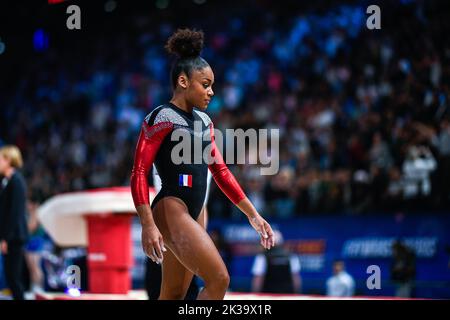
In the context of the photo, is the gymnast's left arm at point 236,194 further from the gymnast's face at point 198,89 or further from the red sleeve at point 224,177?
the gymnast's face at point 198,89

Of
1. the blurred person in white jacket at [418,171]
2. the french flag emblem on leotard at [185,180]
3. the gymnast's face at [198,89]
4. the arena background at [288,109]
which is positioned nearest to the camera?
the french flag emblem on leotard at [185,180]

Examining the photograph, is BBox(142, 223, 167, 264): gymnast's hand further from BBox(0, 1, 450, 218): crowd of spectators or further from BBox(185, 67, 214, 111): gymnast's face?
BBox(0, 1, 450, 218): crowd of spectators

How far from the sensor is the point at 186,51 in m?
4.68

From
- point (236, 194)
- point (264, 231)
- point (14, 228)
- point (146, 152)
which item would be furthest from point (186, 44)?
point (14, 228)

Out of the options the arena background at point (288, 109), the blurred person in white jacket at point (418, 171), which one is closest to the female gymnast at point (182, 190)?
the arena background at point (288, 109)

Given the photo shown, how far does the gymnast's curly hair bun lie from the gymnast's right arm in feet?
1.67

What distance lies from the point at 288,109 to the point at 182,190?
921 centimetres

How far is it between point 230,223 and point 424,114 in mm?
3615

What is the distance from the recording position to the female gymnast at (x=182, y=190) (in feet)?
13.9

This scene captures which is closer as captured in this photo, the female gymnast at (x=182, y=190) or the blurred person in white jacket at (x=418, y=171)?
the female gymnast at (x=182, y=190)

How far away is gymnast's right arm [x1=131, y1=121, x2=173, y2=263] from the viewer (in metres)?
4.18

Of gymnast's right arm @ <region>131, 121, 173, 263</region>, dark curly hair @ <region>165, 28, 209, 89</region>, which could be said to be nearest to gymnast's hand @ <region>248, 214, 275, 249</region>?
gymnast's right arm @ <region>131, 121, 173, 263</region>

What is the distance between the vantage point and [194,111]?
4.73 metres
